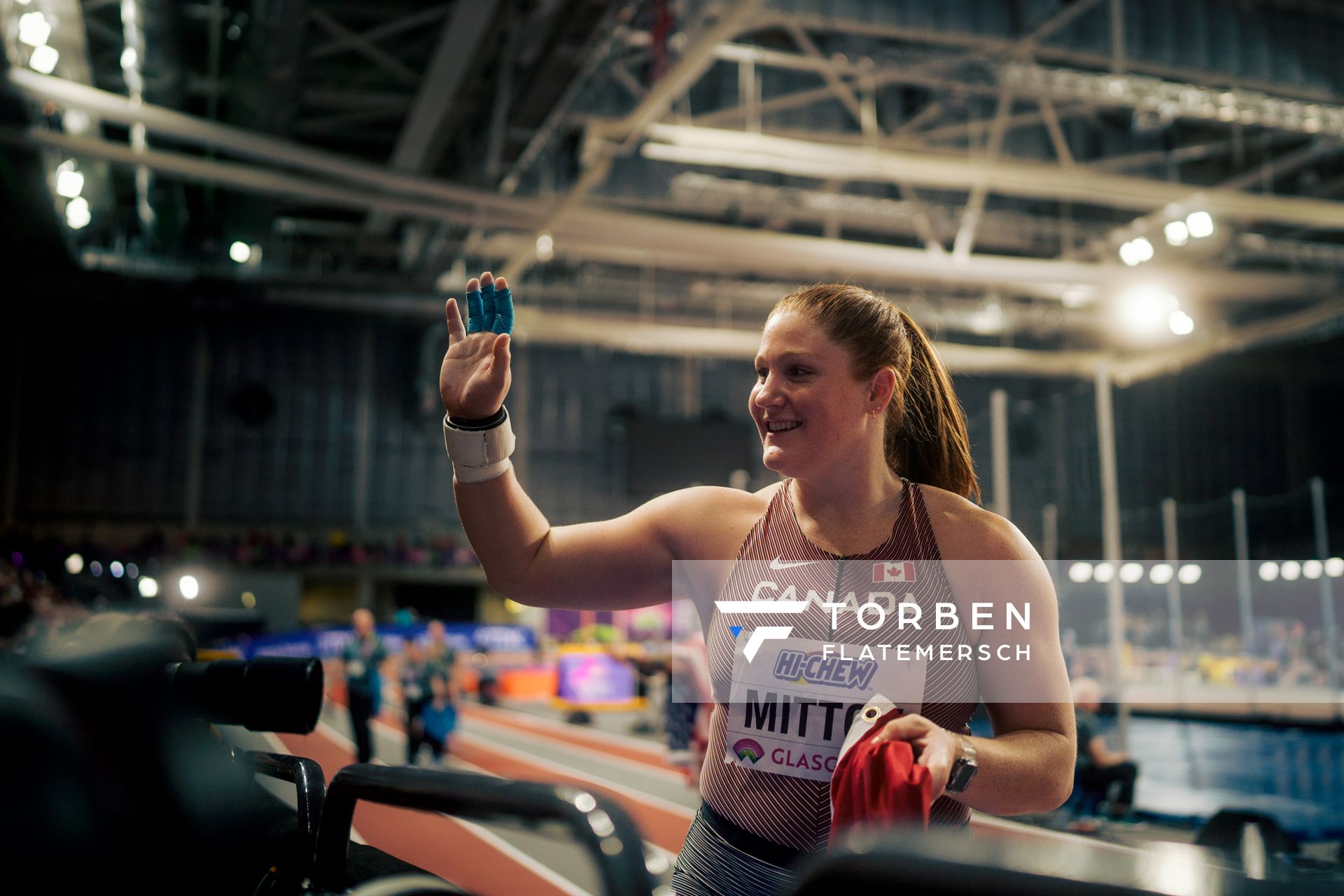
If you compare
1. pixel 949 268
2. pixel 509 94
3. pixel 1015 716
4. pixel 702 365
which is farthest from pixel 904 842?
pixel 702 365

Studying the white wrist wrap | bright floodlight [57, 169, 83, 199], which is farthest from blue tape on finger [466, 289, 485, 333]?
bright floodlight [57, 169, 83, 199]

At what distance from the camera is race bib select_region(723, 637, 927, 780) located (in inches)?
54.0

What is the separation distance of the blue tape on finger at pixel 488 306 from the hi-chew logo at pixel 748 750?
0.70 m

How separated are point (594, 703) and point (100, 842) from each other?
14492mm

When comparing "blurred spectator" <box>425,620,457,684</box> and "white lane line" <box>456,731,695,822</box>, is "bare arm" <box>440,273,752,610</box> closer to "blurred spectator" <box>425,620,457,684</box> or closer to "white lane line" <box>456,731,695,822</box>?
"white lane line" <box>456,731,695,822</box>

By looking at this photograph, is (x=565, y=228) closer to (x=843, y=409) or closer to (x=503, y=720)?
(x=503, y=720)

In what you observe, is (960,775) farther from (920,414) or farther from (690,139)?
(690,139)

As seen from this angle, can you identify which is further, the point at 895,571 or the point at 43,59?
the point at 43,59

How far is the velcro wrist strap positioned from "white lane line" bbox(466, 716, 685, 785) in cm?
780

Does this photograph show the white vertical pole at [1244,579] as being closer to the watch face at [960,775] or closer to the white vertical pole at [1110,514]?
the white vertical pole at [1110,514]

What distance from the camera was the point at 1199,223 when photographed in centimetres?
1218

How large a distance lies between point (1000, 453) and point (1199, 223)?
719cm

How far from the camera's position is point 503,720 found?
46.4ft

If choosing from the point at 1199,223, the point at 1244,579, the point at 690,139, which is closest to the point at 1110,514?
the point at 1244,579
